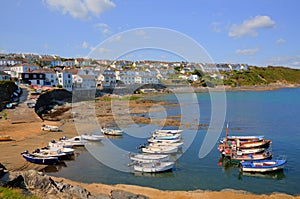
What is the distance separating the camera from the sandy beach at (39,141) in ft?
46.8

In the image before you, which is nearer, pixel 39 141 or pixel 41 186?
pixel 41 186

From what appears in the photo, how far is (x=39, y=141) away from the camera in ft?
81.1

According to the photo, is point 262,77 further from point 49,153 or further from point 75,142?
point 49,153

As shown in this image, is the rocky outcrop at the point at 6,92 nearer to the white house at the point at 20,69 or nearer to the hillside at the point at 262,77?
the white house at the point at 20,69

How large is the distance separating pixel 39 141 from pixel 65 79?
147 feet

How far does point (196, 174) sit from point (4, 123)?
76.6 ft

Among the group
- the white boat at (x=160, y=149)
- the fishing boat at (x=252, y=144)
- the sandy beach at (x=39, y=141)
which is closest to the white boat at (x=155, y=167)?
the sandy beach at (x=39, y=141)

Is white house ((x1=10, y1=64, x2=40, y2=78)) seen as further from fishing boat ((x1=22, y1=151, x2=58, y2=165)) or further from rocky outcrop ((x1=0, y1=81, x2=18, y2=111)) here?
fishing boat ((x1=22, y1=151, x2=58, y2=165))

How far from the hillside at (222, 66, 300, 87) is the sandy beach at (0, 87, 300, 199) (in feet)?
305

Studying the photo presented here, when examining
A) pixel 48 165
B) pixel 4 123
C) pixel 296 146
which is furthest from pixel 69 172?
pixel 296 146

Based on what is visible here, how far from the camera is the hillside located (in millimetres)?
129875

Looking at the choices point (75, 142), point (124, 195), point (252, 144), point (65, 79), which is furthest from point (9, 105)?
point (252, 144)

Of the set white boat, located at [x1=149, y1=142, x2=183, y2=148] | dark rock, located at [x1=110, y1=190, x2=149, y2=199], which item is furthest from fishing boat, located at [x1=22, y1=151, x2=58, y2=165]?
white boat, located at [x1=149, y1=142, x2=183, y2=148]

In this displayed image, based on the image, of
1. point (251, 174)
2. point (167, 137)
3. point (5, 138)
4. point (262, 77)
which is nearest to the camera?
point (251, 174)
